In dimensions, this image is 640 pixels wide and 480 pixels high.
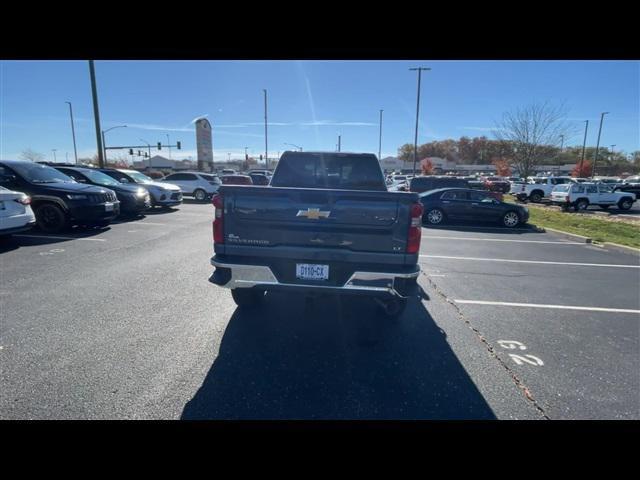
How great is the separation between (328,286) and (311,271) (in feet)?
0.75

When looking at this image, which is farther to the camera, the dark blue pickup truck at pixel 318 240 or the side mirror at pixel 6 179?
the side mirror at pixel 6 179

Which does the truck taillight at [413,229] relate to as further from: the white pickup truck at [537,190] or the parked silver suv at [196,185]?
the white pickup truck at [537,190]

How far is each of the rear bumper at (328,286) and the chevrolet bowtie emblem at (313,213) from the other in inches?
25.6

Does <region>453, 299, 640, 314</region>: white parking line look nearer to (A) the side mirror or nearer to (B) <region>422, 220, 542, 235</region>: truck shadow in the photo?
(B) <region>422, 220, 542, 235</region>: truck shadow

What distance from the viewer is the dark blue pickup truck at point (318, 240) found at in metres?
3.09

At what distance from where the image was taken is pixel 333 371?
2.84m

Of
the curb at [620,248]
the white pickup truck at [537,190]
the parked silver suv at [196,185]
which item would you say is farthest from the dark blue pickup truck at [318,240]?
the white pickup truck at [537,190]

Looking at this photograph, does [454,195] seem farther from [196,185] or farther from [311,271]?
[196,185]

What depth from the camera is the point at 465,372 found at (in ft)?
9.47

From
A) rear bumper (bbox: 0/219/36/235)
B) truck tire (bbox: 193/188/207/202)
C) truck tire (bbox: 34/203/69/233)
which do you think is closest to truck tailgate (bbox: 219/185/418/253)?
rear bumper (bbox: 0/219/36/235)

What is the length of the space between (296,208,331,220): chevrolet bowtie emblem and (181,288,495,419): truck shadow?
1.21 metres

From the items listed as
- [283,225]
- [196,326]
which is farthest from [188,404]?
[283,225]
